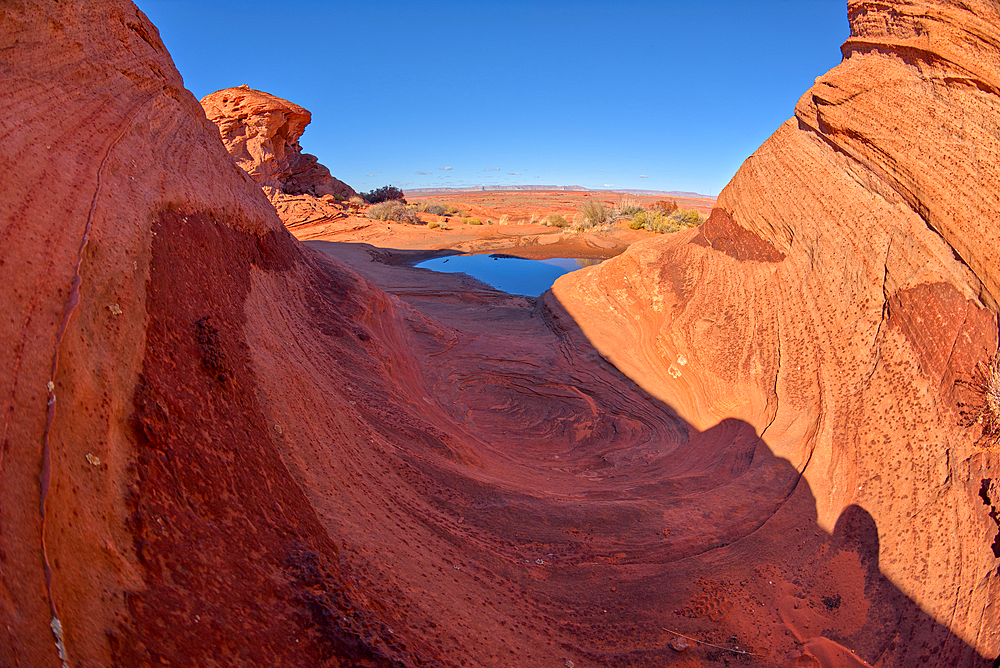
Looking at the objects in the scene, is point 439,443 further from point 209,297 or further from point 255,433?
point 209,297

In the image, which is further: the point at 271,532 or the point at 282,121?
the point at 282,121

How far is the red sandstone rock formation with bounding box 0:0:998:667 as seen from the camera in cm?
173

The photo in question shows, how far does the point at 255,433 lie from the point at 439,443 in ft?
5.91

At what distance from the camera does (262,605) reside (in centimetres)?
188

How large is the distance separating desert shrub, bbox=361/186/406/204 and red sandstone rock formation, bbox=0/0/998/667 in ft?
97.0

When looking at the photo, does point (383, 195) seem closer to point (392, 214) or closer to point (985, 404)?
point (392, 214)

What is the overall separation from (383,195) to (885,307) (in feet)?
111

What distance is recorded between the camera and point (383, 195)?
3472 cm

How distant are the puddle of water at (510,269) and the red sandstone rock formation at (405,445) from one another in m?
9.29

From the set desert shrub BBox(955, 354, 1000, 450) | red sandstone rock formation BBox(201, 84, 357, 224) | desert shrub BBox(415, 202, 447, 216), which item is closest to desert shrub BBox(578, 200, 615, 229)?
desert shrub BBox(415, 202, 447, 216)

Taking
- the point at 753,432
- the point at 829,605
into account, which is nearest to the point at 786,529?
the point at 829,605

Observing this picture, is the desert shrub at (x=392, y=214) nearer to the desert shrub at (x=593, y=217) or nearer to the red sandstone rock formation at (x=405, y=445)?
the desert shrub at (x=593, y=217)

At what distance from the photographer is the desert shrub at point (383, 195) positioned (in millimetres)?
34000

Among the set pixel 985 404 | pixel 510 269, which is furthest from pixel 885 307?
pixel 510 269
